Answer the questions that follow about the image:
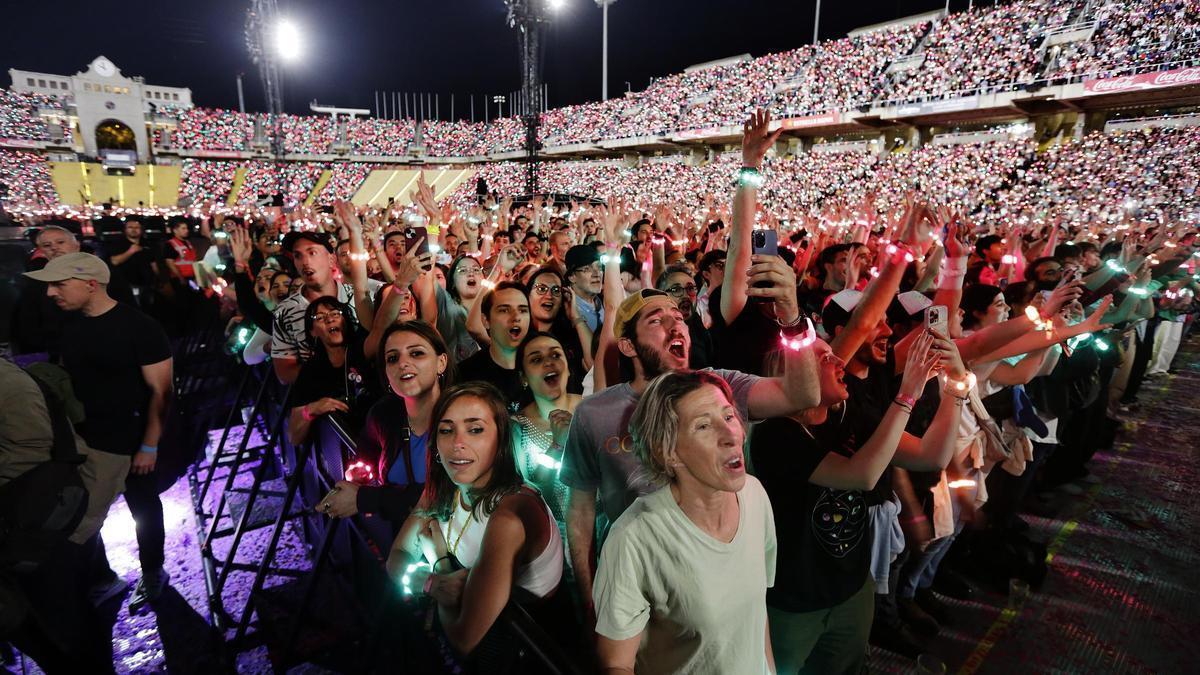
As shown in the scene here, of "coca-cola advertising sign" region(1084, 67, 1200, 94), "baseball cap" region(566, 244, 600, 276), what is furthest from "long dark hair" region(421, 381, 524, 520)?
"coca-cola advertising sign" region(1084, 67, 1200, 94)

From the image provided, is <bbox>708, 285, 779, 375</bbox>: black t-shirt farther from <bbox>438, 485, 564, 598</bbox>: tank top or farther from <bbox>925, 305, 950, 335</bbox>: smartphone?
<bbox>438, 485, 564, 598</bbox>: tank top

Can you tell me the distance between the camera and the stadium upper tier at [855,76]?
20219 mm

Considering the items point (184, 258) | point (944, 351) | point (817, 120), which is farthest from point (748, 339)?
point (817, 120)

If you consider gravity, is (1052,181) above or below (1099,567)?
above

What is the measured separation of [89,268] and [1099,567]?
276 inches

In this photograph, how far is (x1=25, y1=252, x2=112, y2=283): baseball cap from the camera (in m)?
3.23

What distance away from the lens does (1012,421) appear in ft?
12.1

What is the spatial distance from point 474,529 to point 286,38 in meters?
32.4

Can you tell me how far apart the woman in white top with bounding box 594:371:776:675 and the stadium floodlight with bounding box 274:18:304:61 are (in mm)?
31398

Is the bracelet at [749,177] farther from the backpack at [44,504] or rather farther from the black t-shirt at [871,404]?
the backpack at [44,504]

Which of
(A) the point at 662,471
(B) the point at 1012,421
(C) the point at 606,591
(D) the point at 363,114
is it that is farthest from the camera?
(D) the point at 363,114

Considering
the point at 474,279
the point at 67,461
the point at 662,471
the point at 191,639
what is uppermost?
the point at 474,279

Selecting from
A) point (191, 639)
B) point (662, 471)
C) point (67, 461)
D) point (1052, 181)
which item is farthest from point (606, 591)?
point (1052, 181)

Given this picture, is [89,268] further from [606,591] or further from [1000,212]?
[1000,212]
